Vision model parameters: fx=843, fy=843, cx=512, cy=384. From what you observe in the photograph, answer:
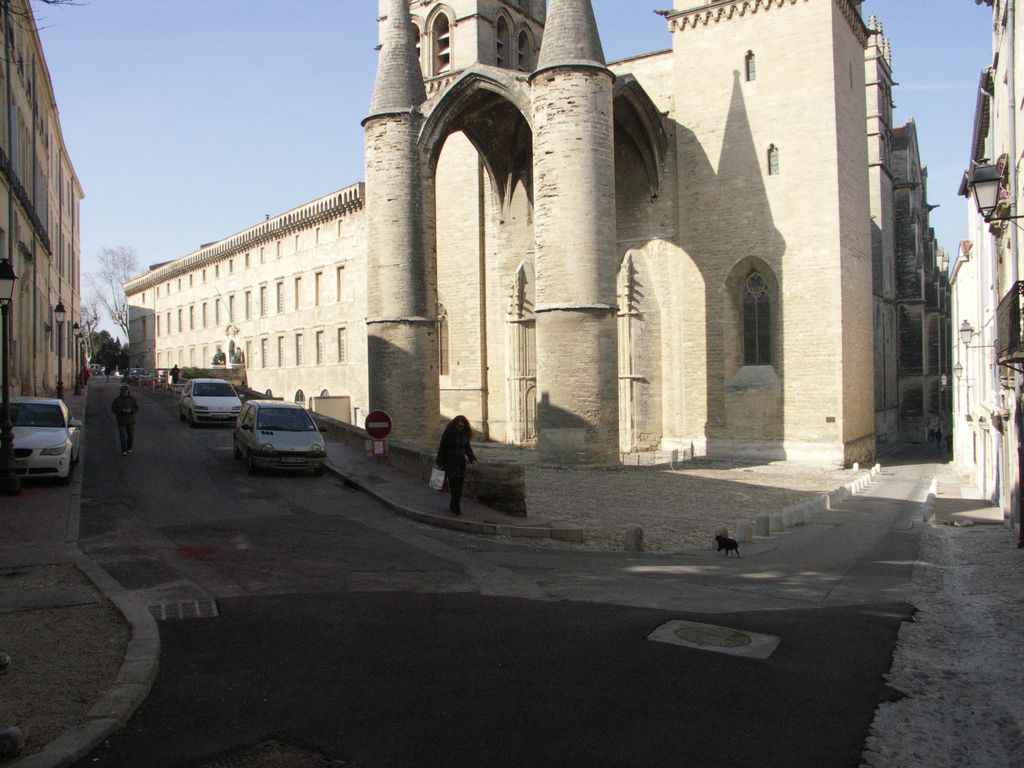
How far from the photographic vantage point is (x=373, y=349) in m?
27.6

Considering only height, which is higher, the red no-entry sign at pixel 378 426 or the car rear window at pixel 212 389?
the car rear window at pixel 212 389

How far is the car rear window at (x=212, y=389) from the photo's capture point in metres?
25.0

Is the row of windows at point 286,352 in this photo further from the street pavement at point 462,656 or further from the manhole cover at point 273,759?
the manhole cover at point 273,759

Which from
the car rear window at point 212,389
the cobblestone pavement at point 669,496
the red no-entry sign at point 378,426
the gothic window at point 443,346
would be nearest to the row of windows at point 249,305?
the gothic window at point 443,346

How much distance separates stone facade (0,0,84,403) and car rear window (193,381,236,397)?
14.9ft

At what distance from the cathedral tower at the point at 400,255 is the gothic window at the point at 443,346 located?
640 cm

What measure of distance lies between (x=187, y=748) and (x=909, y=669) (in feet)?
14.5

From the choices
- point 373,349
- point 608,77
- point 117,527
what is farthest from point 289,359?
point 117,527

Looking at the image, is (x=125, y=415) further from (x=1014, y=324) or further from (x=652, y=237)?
(x=652, y=237)

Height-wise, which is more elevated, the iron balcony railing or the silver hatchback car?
the iron balcony railing

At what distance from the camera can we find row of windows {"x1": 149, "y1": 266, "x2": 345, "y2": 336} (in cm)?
4803

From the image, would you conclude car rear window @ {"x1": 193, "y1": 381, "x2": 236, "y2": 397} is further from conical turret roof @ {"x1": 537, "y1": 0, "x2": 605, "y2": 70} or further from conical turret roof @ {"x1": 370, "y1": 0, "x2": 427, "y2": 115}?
conical turret roof @ {"x1": 537, "y1": 0, "x2": 605, "y2": 70}

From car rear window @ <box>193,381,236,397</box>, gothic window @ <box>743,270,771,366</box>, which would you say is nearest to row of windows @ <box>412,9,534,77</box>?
gothic window @ <box>743,270,771,366</box>

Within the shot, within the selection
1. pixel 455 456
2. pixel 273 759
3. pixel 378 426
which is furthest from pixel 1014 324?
pixel 378 426
